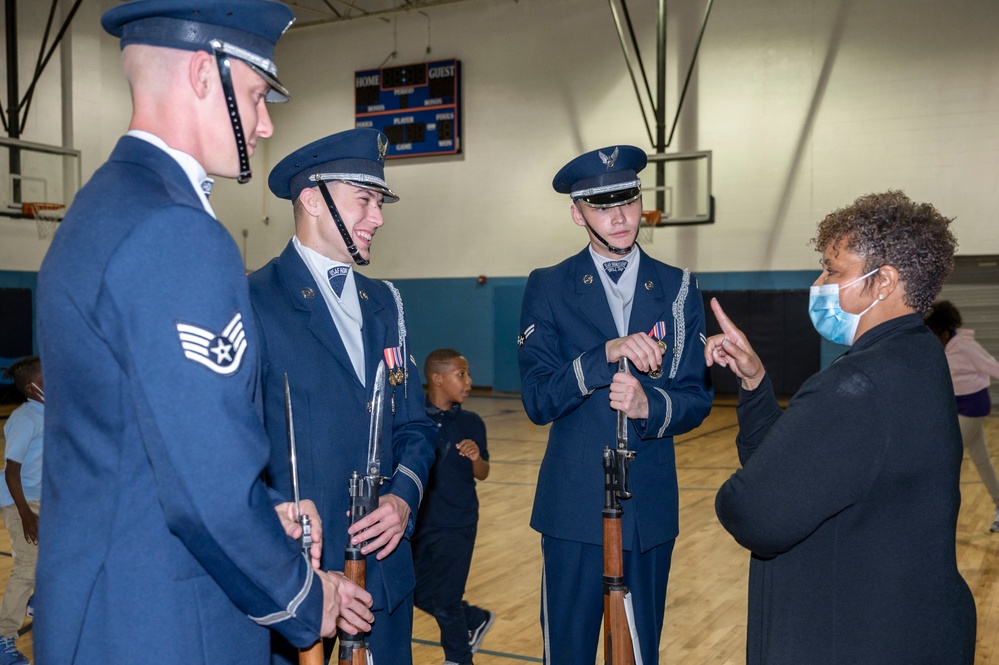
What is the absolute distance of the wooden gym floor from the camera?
3861 mm

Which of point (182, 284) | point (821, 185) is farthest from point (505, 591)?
point (821, 185)

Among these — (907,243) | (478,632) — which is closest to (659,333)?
(907,243)

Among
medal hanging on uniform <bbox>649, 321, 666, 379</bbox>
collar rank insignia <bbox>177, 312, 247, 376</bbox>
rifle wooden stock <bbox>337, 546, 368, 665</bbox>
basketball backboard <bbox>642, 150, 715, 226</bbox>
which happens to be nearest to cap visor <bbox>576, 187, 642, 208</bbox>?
medal hanging on uniform <bbox>649, 321, 666, 379</bbox>

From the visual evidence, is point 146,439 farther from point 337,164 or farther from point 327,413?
point 337,164

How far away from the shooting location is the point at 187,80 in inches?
52.7

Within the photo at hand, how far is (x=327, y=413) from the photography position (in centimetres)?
203

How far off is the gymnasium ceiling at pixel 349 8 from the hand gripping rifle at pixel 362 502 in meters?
13.9

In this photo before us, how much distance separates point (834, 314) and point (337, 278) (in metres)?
1.19

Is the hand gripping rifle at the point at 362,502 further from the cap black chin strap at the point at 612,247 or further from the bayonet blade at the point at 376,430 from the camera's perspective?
the cap black chin strap at the point at 612,247

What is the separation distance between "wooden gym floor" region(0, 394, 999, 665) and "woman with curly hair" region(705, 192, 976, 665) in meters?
2.16

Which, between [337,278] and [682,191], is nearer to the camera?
[337,278]

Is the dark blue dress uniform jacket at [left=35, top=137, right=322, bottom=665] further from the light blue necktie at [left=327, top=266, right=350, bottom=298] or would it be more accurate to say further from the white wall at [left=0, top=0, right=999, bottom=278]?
the white wall at [left=0, top=0, right=999, bottom=278]

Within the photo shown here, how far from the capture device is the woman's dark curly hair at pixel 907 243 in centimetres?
174

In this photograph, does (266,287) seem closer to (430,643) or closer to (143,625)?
(143,625)
